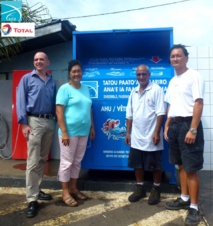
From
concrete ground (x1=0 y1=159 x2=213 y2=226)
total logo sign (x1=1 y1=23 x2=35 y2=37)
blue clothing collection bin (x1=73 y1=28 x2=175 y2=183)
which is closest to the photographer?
concrete ground (x1=0 y1=159 x2=213 y2=226)

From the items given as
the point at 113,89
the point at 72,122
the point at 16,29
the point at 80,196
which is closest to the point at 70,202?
the point at 80,196

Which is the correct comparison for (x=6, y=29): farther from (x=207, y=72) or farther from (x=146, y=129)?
(x=207, y=72)

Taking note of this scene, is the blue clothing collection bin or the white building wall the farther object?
the white building wall

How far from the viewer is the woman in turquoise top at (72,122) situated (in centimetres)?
322

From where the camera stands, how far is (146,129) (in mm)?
3383

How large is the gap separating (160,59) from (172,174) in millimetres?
1692

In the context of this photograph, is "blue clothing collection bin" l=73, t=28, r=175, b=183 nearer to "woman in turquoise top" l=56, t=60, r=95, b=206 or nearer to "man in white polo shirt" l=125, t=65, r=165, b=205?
"man in white polo shirt" l=125, t=65, r=165, b=205

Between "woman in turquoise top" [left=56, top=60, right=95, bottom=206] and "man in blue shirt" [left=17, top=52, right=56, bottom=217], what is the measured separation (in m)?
0.15

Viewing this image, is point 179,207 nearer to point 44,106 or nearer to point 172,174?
point 172,174

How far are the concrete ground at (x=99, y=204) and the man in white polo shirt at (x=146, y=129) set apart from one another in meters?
0.27

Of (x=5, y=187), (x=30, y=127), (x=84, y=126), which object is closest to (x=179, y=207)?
(x=84, y=126)

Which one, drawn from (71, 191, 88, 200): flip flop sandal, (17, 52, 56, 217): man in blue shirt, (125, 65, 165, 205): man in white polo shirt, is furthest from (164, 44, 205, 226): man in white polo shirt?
(17, 52, 56, 217): man in blue shirt

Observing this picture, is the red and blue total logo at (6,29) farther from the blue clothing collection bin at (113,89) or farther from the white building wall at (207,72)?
the white building wall at (207,72)

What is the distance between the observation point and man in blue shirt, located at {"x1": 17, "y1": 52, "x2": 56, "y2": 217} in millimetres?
3133
